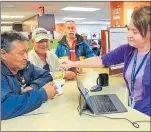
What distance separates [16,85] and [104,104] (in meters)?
0.52

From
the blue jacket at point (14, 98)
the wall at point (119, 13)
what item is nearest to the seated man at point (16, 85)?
the blue jacket at point (14, 98)

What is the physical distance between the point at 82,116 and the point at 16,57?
0.51m

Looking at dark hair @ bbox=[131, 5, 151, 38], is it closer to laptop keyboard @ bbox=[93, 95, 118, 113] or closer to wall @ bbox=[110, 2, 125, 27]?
laptop keyboard @ bbox=[93, 95, 118, 113]

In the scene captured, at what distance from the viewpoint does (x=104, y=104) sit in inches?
55.7

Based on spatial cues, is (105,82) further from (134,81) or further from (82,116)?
(82,116)

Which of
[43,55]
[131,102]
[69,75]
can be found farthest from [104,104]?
[43,55]

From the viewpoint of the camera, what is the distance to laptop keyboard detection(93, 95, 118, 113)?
1314 mm

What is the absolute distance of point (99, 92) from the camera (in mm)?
1791

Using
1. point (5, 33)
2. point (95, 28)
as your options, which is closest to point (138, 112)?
point (5, 33)

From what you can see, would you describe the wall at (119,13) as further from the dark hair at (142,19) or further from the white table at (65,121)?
the dark hair at (142,19)

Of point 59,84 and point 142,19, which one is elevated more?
point 142,19

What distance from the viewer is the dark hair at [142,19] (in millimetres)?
1159

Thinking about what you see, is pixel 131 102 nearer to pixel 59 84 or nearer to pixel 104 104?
pixel 104 104

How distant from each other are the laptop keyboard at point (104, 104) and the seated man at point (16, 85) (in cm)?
28
